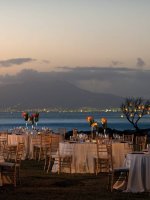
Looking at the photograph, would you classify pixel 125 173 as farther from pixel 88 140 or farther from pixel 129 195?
pixel 88 140

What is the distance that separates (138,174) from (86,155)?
363 centimetres

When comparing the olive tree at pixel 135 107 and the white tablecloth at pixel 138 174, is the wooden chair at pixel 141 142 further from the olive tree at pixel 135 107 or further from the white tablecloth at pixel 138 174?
the olive tree at pixel 135 107

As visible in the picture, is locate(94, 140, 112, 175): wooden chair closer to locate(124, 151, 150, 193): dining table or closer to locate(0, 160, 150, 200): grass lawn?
locate(0, 160, 150, 200): grass lawn

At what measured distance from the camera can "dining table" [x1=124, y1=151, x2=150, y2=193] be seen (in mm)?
11914

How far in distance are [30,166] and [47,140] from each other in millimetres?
2379

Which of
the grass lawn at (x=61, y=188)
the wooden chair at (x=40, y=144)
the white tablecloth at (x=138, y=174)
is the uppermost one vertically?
the wooden chair at (x=40, y=144)

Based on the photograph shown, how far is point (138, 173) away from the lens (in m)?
12.0

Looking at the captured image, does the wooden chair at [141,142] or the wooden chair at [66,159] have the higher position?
the wooden chair at [141,142]

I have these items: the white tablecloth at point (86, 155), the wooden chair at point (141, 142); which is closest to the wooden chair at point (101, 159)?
the white tablecloth at point (86, 155)

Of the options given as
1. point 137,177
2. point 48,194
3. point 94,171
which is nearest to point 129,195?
point 137,177

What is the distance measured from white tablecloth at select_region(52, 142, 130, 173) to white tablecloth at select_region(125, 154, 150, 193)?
3482 millimetres

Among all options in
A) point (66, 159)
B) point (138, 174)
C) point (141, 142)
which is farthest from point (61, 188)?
point (141, 142)

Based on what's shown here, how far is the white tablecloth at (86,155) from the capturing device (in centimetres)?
1549

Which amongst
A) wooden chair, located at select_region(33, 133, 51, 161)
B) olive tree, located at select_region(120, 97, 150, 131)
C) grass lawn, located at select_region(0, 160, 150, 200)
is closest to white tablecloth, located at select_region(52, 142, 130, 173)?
grass lawn, located at select_region(0, 160, 150, 200)
